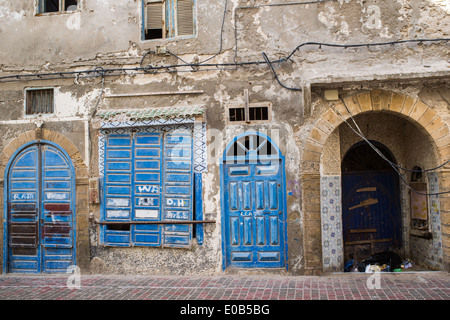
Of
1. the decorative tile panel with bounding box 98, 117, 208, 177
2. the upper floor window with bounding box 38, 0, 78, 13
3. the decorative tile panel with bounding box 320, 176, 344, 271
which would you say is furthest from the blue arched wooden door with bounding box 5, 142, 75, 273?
the decorative tile panel with bounding box 320, 176, 344, 271

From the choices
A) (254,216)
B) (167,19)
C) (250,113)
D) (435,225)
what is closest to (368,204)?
(435,225)

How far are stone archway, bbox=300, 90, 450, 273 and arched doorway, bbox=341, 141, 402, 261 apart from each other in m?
1.64

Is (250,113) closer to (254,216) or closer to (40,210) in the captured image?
(254,216)

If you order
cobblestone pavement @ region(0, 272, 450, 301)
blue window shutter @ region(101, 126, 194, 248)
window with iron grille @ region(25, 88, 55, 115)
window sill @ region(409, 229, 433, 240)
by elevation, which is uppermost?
window with iron grille @ region(25, 88, 55, 115)

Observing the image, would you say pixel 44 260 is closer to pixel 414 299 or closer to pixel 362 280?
pixel 362 280

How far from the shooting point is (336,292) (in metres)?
6.44

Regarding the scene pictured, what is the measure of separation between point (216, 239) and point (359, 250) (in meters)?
3.43

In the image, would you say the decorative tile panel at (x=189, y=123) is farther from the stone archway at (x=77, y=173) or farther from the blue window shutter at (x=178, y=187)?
the stone archway at (x=77, y=173)

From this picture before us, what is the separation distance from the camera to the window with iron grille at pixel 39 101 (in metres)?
Result: 8.73

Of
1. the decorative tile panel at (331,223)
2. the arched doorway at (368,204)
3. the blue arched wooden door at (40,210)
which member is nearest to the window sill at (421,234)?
the arched doorway at (368,204)

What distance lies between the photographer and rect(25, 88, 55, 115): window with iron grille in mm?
8727

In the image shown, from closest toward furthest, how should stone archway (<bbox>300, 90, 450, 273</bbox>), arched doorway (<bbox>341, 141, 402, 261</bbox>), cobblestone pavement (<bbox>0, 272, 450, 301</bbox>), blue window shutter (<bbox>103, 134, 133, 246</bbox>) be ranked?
cobblestone pavement (<bbox>0, 272, 450, 301</bbox>), stone archway (<bbox>300, 90, 450, 273</bbox>), blue window shutter (<bbox>103, 134, 133, 246</bbox>), arched doorway (<bbox>341, 141, 402, 261</bbox>)

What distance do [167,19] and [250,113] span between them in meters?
2.70

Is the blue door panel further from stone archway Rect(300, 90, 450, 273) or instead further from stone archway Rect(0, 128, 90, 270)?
stone archway Rect(0, 128, 90, 270)
